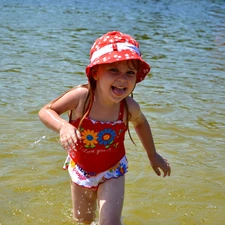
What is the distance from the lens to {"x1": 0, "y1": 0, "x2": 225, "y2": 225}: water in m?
4.25

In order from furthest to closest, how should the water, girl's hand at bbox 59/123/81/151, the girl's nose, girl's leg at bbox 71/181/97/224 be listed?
the water < girl's leg at bbox 71/181/97/224 < the girl's nose < girl's hand at bbox 59/123/81/151

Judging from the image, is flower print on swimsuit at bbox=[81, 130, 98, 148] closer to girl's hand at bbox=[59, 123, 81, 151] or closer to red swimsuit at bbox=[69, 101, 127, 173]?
red swimsuit at bbox=[69, 101, 127, 173]

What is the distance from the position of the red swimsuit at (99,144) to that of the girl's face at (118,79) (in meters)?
0.24

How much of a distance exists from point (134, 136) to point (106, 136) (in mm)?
2375

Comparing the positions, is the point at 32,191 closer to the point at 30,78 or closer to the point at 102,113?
the point at 102,113

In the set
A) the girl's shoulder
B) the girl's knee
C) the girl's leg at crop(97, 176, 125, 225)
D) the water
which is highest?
the girl's shoulder

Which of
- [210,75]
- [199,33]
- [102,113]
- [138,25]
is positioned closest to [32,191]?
[102,113]

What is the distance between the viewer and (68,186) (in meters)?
4.59

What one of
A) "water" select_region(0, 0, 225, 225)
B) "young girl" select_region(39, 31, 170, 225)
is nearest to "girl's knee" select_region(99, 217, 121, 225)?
"young girl" select_region(39, 31, 170, 225)

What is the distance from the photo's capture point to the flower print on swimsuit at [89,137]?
11.5ft

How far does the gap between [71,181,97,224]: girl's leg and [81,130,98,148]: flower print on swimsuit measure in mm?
375

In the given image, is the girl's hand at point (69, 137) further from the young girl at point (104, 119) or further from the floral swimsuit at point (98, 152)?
the floral swimsuit at point (98, 152)

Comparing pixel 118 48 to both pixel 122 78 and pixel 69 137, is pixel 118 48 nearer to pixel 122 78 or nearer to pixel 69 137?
pixel 122 78

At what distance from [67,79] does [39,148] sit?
3196mm
